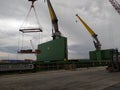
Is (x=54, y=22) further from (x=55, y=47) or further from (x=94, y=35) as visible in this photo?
(x=94, y=35)

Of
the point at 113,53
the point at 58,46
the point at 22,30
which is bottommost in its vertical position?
the point at 113,53

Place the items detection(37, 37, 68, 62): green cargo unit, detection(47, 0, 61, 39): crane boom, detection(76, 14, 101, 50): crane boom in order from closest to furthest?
detection(37, 37, 68, 62): green cargo unit < detection(47, 0, 61, 39): crane boom < detection(76, 14, 101, 50): crane boom

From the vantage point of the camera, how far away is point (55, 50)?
50469 millimetres

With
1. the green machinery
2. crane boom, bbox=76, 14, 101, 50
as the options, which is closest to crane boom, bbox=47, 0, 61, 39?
the green machinery

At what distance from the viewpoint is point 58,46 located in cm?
4862

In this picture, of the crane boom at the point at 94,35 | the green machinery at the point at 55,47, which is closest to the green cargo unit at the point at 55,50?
the green machinery at the point at 55,47

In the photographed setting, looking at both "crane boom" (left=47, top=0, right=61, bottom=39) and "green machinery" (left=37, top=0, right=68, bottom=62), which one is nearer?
"green machinery" (left=37, top=0, right=68, bottom=62)

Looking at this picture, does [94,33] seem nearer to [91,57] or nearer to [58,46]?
[91,57]

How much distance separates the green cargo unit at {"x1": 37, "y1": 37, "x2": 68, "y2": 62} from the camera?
46.5 meters

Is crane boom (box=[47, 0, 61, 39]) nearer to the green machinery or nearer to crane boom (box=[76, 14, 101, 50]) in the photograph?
the green machinery

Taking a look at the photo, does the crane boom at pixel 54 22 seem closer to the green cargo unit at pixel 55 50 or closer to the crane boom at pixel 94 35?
the green cargo unit at pixel 55 50

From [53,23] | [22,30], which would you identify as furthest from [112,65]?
[53,23]

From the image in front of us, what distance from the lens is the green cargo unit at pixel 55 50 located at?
46478 mm

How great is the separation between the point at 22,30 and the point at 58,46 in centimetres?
1050
